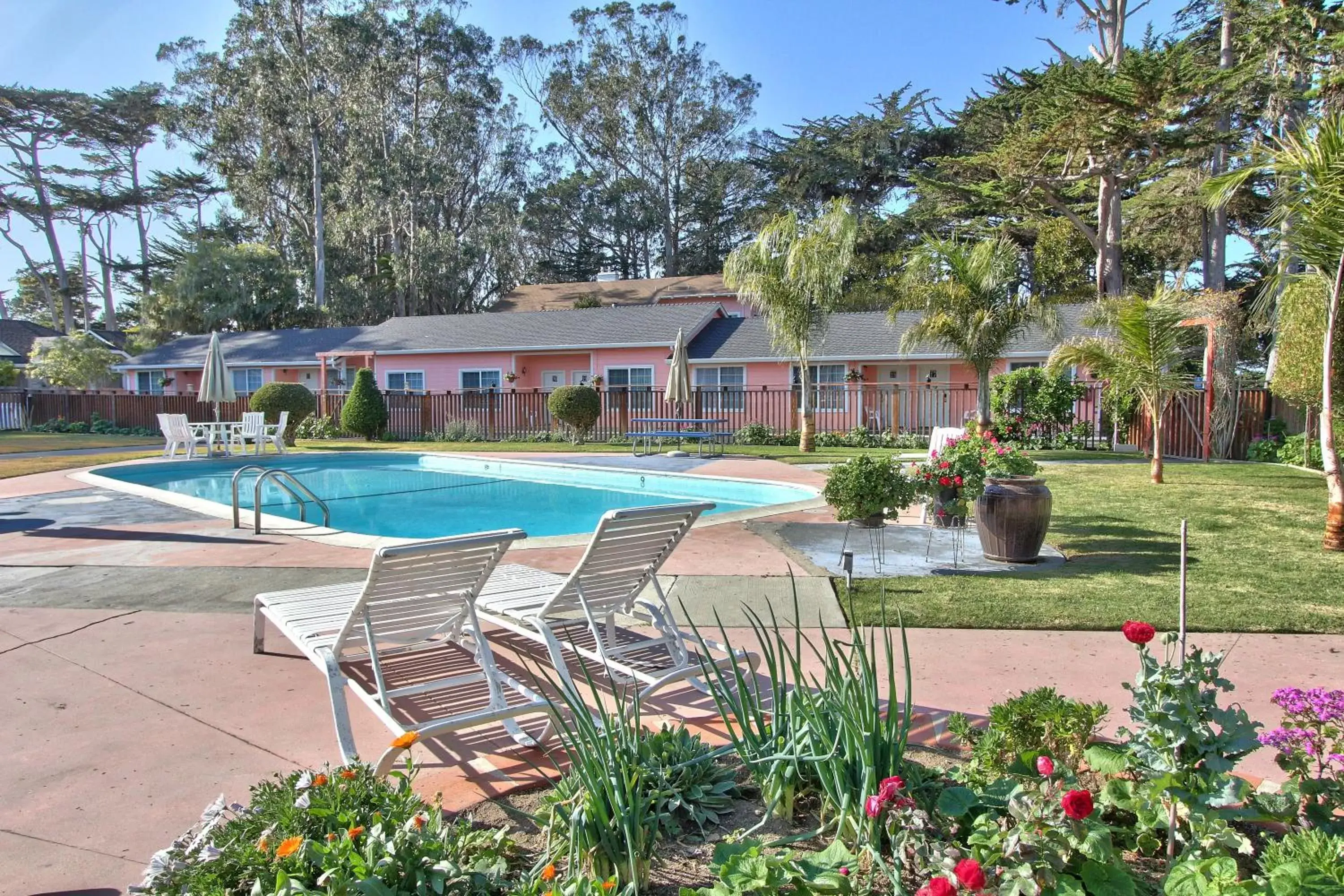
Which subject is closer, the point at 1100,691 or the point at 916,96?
the point at 1100,691

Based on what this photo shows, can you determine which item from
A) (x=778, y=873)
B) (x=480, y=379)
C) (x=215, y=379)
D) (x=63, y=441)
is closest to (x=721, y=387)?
(x=480, y=379)

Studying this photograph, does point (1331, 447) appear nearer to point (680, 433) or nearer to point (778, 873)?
point (778, 873)

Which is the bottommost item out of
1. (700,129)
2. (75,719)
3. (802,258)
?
(75,719)

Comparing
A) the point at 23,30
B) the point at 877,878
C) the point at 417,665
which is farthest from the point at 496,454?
the point at 23,30

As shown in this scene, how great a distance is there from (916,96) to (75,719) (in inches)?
1529

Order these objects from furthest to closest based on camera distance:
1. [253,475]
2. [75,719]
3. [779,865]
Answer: [253,475]
[75,719]
[779,865]

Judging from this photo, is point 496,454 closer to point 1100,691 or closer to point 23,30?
point 1100,691

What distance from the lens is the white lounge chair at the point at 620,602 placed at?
3.75 m

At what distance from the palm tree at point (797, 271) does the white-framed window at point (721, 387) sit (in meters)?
5.30

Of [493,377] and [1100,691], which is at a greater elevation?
[493,377]

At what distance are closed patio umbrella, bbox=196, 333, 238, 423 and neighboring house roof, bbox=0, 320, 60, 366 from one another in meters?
28.7

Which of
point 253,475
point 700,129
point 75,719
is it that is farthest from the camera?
point 700,129

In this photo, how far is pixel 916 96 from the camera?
119 ft

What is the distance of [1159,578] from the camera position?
21.0ft
